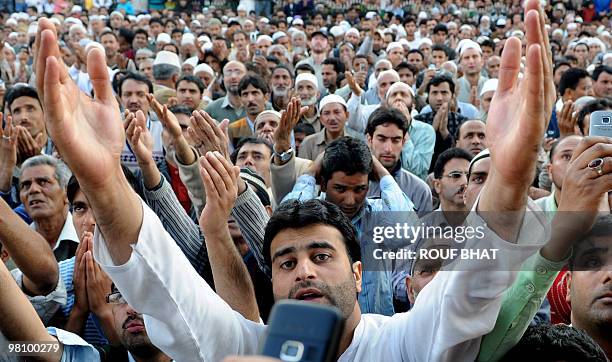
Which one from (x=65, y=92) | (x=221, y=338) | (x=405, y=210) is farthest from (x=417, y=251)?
(x=65, y=92)

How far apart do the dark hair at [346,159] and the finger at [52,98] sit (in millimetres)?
2008

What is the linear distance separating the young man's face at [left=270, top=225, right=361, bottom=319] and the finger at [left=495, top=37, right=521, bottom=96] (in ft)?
2.11

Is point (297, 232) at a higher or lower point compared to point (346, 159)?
higher

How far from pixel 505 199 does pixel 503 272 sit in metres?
0.15

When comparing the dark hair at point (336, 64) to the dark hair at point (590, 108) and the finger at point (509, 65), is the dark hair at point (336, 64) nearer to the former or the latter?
the dark hair at point (590, 108)

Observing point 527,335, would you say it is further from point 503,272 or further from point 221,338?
point 221,338

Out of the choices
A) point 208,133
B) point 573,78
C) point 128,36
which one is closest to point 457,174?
point 208,133

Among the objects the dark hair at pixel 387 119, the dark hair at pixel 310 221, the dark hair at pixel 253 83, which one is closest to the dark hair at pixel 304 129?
the dark hair at pixel 253 83

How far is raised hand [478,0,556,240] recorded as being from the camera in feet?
5.03

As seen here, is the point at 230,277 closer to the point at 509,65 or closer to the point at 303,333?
the point at 509,65

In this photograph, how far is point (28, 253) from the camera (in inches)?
100

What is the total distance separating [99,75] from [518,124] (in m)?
0.95

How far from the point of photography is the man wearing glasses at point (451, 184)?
3.78m

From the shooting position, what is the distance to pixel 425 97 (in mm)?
8008
